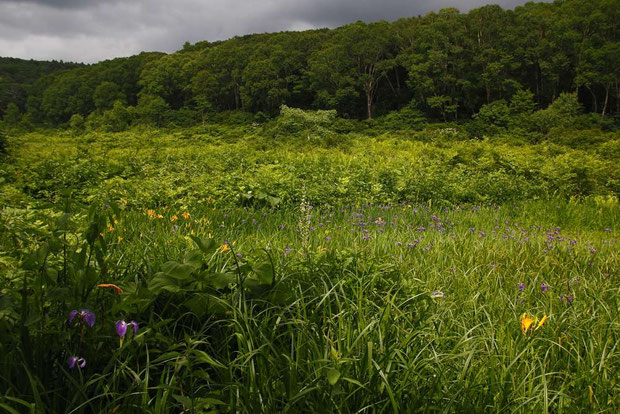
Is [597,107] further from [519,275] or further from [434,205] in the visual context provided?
[519,275]

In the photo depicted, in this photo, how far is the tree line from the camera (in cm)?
3256

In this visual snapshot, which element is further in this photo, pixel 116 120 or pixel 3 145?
pixel 116 120

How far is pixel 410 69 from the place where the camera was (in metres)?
36.8

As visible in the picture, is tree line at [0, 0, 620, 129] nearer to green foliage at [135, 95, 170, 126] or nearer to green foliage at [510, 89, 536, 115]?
green foliage at [135, 95, 170, 126]

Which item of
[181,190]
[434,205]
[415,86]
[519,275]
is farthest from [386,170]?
[415,86]

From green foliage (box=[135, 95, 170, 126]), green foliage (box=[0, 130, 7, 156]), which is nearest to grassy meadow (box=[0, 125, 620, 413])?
green foliage (box=[0, 130, 7, 156])

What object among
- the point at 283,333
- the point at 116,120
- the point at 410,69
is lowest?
the point at 283,333

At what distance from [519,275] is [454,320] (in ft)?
3.92

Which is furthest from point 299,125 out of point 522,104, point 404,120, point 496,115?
point 522,104

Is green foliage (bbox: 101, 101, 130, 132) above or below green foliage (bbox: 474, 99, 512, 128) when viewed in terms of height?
above

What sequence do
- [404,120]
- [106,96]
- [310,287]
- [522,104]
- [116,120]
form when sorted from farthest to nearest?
[106,96], [116,120], [404,120], [522,104], [310,287]

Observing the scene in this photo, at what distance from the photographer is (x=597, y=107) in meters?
33.4

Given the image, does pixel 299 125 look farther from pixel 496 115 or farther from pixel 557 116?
pixel 557 116

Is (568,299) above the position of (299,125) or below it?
below
